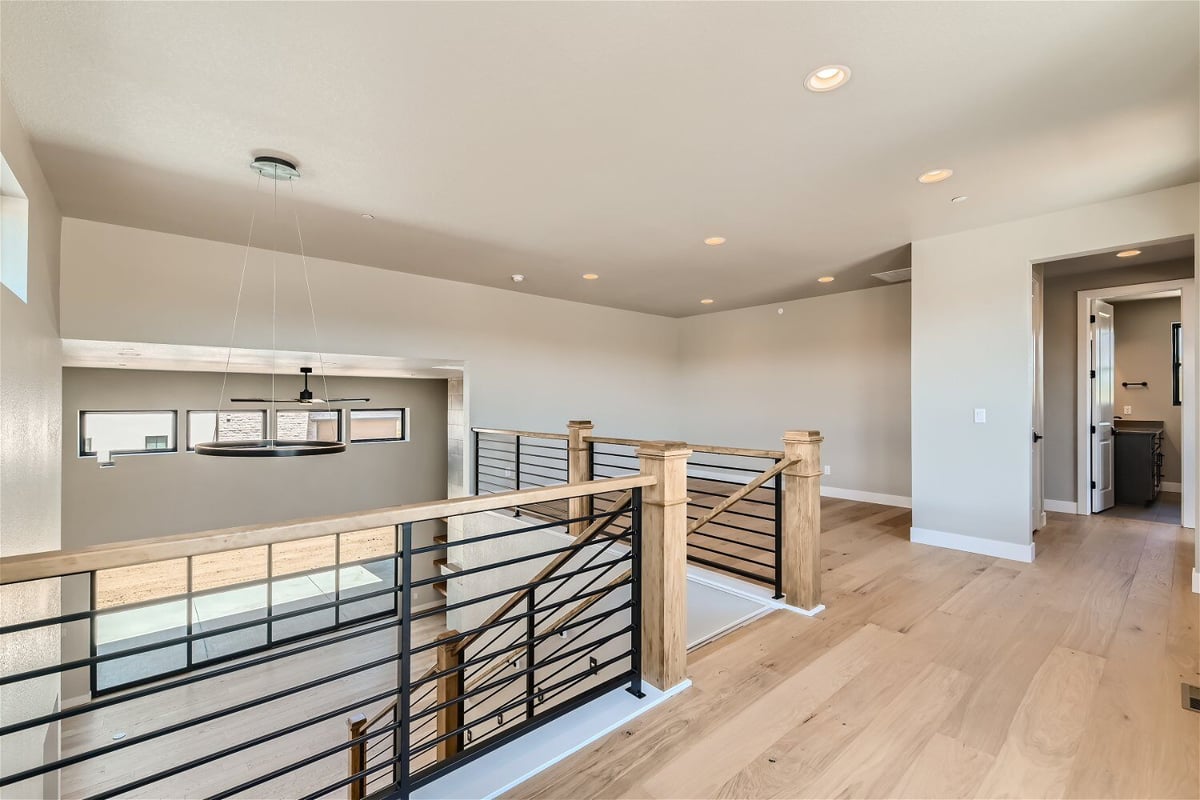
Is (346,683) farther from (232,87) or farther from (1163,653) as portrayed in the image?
(1163,653)

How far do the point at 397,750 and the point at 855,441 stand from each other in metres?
5.90

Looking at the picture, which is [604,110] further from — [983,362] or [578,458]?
[983,362]

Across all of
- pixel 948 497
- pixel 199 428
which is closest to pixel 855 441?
pixel 948 497

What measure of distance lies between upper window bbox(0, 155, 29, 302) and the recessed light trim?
469cm

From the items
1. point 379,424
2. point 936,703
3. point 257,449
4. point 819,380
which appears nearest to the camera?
point 936,703

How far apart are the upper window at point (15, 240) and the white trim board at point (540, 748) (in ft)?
9.95

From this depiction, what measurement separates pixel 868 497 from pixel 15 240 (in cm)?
722

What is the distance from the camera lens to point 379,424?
7785 mm

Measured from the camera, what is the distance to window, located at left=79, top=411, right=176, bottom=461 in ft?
19.4

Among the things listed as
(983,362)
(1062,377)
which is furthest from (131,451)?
(1062,377)

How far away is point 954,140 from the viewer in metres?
2.62

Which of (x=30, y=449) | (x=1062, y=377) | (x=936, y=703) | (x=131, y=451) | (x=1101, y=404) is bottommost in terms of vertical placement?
(x=936, y=703)

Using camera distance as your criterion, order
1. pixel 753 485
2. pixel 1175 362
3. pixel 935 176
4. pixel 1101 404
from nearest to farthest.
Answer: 1. pixel 935 176
2. pixel 753 485
3. pixel 1101 404
4. pixel 1175 362

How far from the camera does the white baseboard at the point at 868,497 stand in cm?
580
